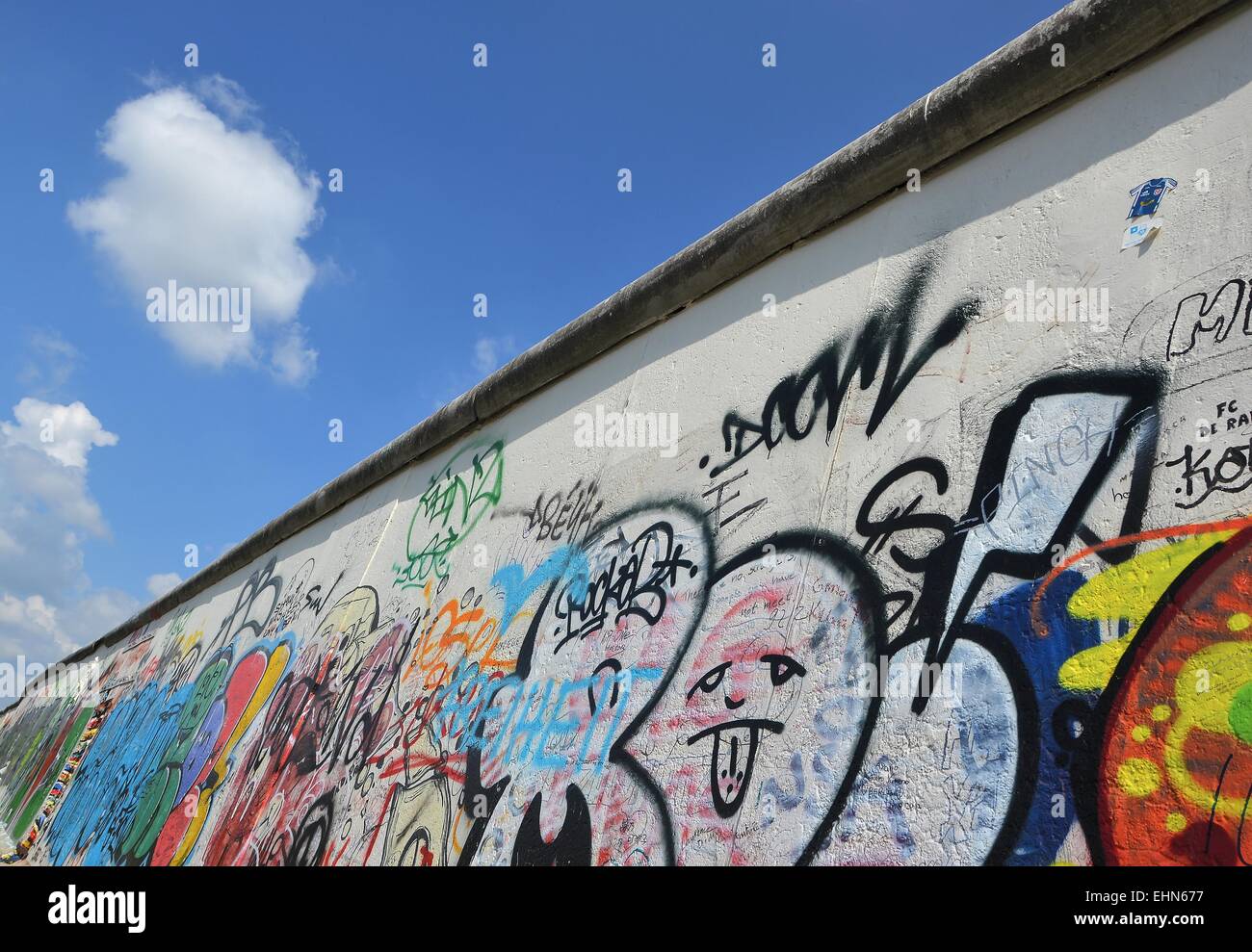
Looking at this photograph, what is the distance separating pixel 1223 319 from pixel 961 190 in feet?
4.26

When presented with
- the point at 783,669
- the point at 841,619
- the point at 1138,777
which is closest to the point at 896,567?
the point at 841,619

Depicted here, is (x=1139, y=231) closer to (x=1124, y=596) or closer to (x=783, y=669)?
(x=1124, y=596)

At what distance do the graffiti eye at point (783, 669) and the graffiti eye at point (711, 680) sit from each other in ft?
0.72

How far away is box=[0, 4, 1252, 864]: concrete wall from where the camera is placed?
230 cm

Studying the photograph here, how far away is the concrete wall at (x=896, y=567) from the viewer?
2305mm

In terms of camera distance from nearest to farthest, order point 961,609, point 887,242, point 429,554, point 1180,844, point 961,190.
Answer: point 1180,844 → point 961,609 → point 961,190 → point 887,242 → point 429,554

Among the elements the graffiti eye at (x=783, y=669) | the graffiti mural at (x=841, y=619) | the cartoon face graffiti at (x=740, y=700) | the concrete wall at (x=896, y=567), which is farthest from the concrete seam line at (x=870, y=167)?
the graffiti eye at (x=783, y=669)

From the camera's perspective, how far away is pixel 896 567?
2.97 m

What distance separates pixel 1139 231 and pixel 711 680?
2.06 meters

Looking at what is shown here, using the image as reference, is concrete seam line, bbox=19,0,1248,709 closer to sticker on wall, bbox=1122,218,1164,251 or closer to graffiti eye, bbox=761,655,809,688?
sticker on wall, bbox=1122,218,1164,251

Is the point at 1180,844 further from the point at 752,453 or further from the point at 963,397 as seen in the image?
the point at 752,453
